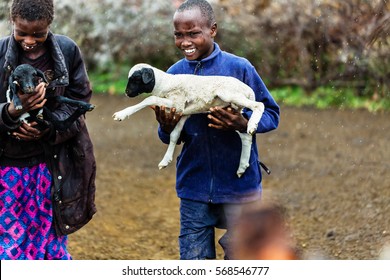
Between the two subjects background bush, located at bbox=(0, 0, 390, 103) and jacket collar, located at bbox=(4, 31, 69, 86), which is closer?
jacket collar, located at bbox=(4, 31, 69, 86)

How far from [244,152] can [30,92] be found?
107 cm

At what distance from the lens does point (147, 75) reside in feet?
11.9

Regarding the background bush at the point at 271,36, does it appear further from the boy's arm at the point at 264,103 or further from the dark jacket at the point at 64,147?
the dark jacket at the point at 64,147

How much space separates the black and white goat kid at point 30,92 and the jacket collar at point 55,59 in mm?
93

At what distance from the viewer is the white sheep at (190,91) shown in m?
3.62

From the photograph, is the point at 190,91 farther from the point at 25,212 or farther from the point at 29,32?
the point at 25,212

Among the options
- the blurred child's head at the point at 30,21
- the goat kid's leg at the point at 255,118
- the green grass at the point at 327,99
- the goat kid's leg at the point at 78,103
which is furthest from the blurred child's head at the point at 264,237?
the green grass at the point at 327,99

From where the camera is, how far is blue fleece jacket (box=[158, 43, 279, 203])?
3959 mm

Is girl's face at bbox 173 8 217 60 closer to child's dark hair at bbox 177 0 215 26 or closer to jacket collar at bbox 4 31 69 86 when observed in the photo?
child's dark hair at bbox 177 0 215 26

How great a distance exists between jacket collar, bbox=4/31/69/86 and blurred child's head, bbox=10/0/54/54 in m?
0.06

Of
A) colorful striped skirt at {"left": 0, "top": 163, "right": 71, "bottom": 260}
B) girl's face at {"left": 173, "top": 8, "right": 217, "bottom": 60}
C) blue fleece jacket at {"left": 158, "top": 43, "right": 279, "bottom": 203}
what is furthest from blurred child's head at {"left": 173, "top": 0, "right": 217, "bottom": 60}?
colorful striped skirt at {"left": 0, "top": 163, "right": 71, "bottom": 260}

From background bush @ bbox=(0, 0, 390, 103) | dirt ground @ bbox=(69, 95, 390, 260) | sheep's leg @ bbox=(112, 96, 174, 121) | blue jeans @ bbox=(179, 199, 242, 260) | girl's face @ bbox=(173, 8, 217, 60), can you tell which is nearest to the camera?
sheep's leg @ bbox=(112, 96, 174, 121)

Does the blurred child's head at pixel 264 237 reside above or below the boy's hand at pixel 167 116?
above

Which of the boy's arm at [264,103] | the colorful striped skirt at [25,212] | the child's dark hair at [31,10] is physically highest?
the child's dark hair at [31,10]
